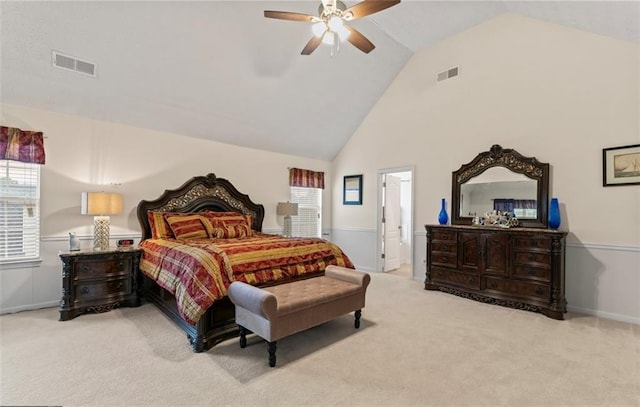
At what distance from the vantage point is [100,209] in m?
3.75

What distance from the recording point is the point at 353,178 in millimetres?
6656

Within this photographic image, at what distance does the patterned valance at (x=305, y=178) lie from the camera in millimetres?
6383

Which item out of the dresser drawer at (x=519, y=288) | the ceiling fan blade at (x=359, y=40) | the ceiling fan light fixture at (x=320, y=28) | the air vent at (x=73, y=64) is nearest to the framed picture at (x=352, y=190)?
the dresser drawer at (x=519, y=288)

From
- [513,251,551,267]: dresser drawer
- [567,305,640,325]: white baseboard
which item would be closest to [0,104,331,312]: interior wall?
[513,251,551,267]: dresser drawer

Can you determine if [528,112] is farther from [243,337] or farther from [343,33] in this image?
[243,337]

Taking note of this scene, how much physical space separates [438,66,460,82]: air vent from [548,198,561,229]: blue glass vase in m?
2.55

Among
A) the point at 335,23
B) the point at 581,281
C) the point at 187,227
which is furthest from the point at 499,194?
the point at 187,227

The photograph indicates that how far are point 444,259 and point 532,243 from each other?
1.21m

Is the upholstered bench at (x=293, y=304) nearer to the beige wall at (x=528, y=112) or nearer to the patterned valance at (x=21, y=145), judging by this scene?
the beige wall at (x=528, y=112)

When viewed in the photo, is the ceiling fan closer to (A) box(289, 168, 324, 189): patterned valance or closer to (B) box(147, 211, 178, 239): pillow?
(B) box(147, 211, 178, 239): pillow

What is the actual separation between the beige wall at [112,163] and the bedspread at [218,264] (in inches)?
40.2

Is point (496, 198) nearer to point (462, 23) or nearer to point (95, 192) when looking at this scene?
point (462, 23)

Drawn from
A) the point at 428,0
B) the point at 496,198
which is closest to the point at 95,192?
the point at 428,0

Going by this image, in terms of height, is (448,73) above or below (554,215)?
above
